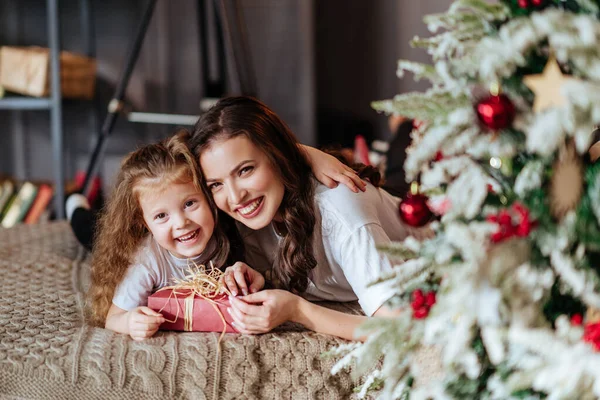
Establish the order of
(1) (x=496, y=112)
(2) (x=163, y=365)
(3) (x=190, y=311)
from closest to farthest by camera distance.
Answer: (1) (x=496, y=112) → (2) (x=163, y=365) → (3) (x=190, y=311)

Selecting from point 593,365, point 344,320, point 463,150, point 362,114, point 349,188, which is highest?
point 463,150

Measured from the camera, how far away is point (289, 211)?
144 cm

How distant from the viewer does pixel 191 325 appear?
1.32 meters

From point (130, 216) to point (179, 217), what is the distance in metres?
0.13

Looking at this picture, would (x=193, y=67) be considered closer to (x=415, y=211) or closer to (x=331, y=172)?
(x=331, y=172)

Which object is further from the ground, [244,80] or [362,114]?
[244,80]

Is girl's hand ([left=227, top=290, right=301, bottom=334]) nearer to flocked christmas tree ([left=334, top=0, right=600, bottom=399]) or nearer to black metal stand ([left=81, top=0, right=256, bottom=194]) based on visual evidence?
flocked christmas tree ([left=334, top=0, right=600, bottom=399])

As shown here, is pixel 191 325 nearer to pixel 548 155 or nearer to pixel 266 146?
pixel 266 146

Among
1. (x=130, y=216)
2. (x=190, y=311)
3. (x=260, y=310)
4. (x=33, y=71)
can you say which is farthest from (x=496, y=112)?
(x=33, y=71)

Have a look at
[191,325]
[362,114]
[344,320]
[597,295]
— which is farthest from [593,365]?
[362,114]

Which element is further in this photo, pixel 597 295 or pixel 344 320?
pixel 344 320

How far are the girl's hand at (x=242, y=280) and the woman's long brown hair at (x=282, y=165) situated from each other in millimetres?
84

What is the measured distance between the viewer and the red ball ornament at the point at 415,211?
33.1 inches

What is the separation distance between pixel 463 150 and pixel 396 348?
0.80 feet
